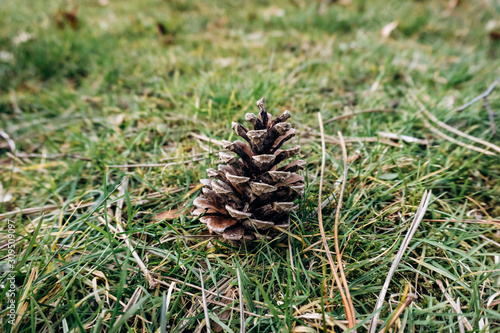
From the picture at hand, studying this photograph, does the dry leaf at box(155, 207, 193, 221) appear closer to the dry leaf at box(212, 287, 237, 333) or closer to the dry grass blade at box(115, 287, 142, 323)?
the dry grass blade at box(115, 287, 142, 323)

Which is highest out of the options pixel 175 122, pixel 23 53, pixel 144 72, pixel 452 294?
pixel 23 53

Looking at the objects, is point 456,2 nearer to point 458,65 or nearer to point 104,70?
point 458,65

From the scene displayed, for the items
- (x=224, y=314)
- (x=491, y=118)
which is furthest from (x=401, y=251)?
(x=491, y=118)

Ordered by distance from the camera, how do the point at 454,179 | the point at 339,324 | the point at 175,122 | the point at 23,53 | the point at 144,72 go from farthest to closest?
the point at 23,53
the point at 144,72
the point at 175,122
the point at 454,179
the point at 339,324

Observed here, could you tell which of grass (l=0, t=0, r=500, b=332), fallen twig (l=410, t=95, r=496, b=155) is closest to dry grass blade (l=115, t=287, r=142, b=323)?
grass (l=0, t=0, r=500, b=332)

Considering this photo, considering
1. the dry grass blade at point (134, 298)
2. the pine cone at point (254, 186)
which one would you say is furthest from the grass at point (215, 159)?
the pine cone at point (254, 186)

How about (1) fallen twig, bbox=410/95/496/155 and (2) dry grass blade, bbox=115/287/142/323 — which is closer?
(2) dry grass blade, bbox=115/287/142/323

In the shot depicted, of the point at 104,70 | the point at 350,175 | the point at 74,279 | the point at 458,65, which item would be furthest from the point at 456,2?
the point at 74,279
